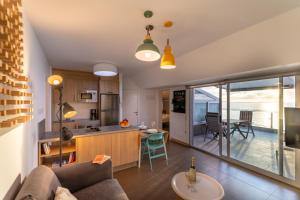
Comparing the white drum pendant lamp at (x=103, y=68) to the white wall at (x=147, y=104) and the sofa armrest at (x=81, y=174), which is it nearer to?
the white wall at (x=147, y=104)

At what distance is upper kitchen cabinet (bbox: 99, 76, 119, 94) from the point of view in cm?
513

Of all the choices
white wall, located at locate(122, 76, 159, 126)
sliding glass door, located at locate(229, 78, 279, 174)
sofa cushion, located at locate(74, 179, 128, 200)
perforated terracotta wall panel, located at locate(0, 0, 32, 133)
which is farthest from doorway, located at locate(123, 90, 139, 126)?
perforated terracotta wall panel, located at locate(0, 0, 32, 133)

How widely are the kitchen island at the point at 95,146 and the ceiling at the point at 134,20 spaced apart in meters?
1.79

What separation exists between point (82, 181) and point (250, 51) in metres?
3.22

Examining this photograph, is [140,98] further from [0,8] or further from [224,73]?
[0,8]

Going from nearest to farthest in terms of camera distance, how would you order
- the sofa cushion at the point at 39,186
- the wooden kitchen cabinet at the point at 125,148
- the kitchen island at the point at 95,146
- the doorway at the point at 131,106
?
1. the sofa cushion at the point at 39,186
2. the kitchen island at the point at 95,146
3. the wooden kitchen cabinet at the point at 125,148
4. the doorway at the point at 131,106

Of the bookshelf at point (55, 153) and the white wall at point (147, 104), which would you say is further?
the white wall at point (147, 104)

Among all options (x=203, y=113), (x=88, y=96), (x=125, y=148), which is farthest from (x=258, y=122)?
(x=88, y=96)

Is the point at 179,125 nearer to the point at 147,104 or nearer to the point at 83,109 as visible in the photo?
the point at 147,104

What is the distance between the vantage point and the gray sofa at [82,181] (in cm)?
138

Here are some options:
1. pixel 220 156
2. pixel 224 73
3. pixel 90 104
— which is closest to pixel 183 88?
pixel 224 73

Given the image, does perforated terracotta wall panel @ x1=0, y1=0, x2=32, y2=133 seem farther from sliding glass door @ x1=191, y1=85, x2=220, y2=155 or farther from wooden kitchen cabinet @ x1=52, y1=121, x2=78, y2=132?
sliding glass door @ x1=191, y1=85, x2=220, y2=155

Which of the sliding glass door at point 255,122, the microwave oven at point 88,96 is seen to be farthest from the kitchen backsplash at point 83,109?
the sliding glass door at point 255,122

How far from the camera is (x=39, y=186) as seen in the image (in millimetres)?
1234
